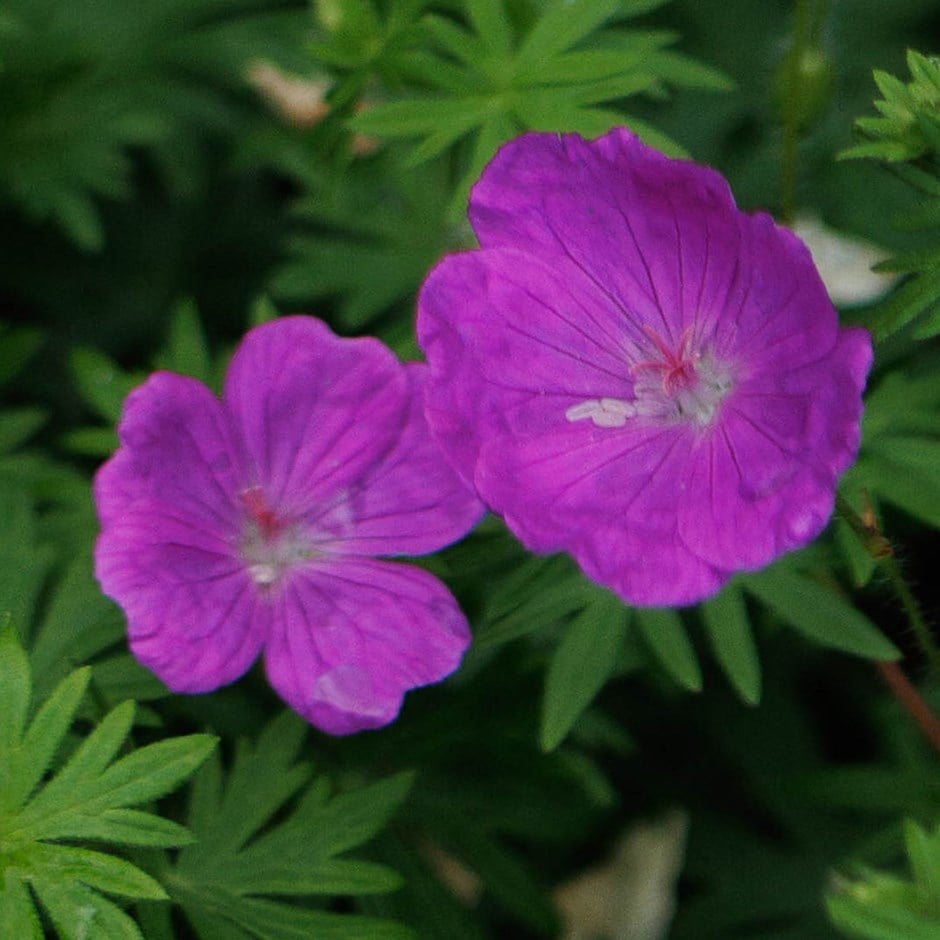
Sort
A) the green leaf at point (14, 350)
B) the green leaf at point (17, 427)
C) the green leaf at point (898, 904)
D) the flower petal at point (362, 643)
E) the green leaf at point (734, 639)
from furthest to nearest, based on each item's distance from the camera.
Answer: the green leaf at point (14, 350) → the green leaf at point (17, 427) → the green leaf at point (734, 639) → the flower petal at point (362, 643) → the green leaf at point (898, 904)

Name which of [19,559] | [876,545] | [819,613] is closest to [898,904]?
[876,545]

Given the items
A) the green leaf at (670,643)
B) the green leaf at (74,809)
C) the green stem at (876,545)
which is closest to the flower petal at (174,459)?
the green leaf at (74,809)

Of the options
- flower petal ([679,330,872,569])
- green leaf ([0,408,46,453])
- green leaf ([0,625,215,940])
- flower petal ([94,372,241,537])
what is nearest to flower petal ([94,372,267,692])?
flower petal ([94,372,241,537])

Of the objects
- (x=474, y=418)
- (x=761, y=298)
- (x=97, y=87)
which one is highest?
(x=761, y=298)

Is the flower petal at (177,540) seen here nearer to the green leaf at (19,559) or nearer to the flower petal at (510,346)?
the green leaf at (19,559)

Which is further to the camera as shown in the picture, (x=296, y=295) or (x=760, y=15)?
(x=760, y=15)

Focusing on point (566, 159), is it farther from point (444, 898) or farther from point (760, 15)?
point (760, 15)

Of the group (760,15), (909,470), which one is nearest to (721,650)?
(909,470)

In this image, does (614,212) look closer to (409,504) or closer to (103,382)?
(409,504)
